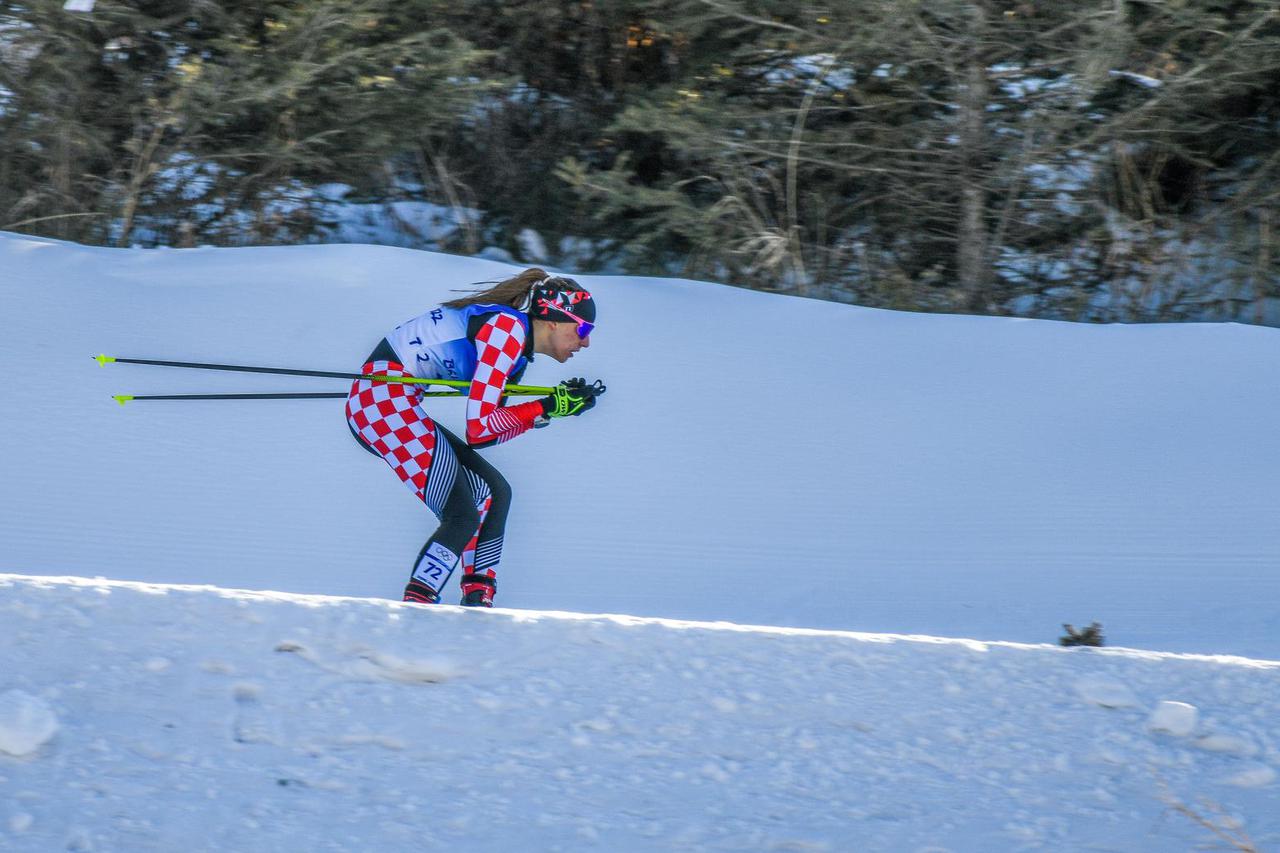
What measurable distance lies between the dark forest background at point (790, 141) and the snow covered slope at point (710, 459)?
94 cm

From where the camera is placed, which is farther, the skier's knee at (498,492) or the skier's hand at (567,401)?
the skier's knee at (498,492)

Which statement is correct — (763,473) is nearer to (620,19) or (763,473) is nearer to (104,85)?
(620,19)

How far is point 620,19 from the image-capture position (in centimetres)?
1114

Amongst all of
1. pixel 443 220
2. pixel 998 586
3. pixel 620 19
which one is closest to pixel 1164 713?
pixel 998 586

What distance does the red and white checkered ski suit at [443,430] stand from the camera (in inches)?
167

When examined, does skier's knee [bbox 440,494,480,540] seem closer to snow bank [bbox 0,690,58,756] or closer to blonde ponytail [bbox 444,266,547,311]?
blonde ponytail [bbox 444,266,547,311]

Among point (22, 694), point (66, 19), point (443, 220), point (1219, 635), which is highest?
point (22, 694)

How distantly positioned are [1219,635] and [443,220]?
6523 mm

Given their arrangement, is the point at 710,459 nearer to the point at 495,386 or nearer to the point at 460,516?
the point at 460,516

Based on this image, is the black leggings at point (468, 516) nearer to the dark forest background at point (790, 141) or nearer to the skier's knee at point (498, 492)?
the skier's knee at point (498, 492)

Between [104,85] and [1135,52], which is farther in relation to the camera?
[104,85]

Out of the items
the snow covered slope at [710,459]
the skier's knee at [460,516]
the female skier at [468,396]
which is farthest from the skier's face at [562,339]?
the snow covered slope at [710,459]

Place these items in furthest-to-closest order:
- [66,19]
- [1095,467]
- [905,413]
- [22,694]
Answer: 1. [66,19]
2. [905,413]
3. [1095,467]
4. [22,694]

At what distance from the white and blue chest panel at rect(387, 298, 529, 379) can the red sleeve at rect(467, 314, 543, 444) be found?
0.12 m
